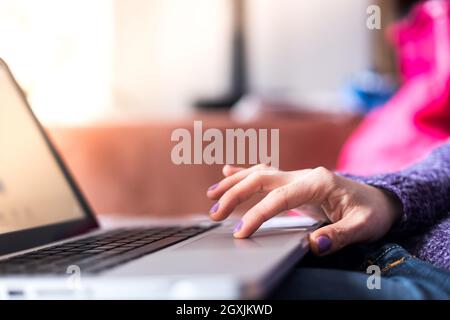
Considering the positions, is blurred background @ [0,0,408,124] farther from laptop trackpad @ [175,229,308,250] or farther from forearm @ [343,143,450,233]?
laptop trackpad @ [175,229,308,250]

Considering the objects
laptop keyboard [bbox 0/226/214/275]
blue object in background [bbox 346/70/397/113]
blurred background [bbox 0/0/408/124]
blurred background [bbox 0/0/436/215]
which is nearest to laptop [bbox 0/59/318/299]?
laptop keyboard [bbox 0/226/214/275]

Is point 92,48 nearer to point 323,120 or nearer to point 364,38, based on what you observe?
point 364,38

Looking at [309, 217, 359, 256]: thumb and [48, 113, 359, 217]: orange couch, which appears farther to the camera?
[48, 113, 359, 217]: orange couch

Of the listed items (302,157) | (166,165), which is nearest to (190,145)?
(166,165)

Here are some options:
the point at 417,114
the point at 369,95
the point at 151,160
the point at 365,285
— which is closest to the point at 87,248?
the point at 365,285

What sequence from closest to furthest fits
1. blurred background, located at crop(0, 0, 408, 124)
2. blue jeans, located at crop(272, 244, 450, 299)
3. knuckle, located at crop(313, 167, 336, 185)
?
blue jeans, located at crop(272, 244, 450, 299) → knuckle, located at crop(313, 167, 336, 185) → blurred background, located at crop(0, 0, 408, 124)

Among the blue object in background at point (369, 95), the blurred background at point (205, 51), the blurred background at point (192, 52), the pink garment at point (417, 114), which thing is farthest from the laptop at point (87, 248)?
the blurred background at point (205, 51)

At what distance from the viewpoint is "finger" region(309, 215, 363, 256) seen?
0.57 m

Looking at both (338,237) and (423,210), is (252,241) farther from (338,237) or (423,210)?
(423,210)

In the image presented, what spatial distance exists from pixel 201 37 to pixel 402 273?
3.35 m

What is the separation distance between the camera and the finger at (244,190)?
60 cm

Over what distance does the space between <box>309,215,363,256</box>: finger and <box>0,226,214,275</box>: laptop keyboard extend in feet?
0.47

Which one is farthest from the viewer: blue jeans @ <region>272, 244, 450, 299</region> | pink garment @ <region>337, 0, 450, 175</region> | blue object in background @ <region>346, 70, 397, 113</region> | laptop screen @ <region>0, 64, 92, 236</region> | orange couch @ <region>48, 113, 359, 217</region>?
blue object in background @ <region>346, 70, 397, 113</region>

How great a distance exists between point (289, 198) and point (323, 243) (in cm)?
5
